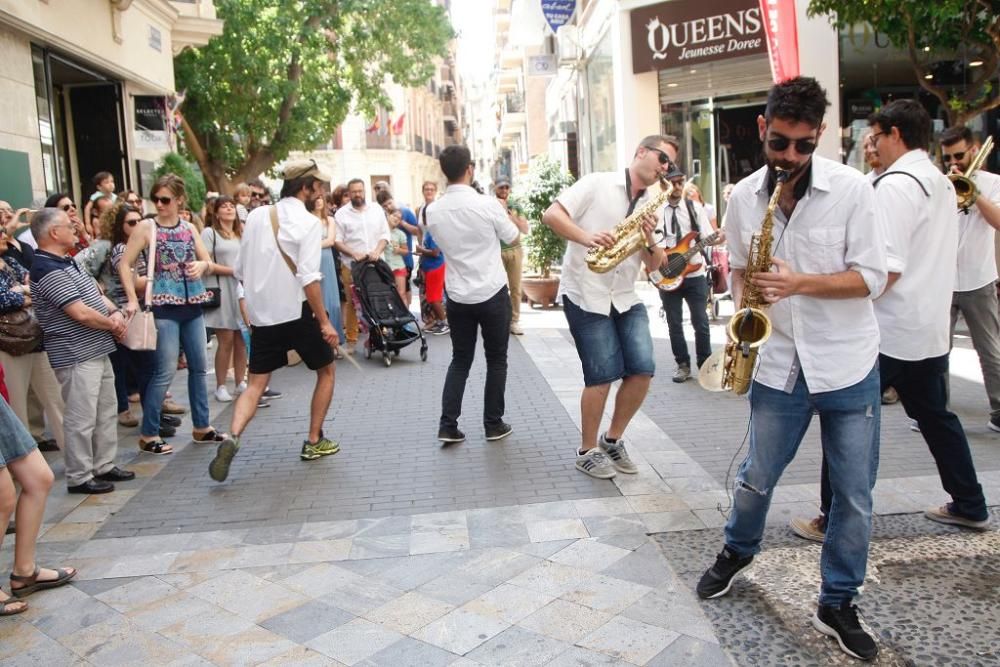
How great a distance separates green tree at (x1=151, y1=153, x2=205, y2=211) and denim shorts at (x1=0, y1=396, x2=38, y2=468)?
9727 millimetres

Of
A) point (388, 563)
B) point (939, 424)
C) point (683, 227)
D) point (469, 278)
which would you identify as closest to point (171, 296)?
point (469, 278)

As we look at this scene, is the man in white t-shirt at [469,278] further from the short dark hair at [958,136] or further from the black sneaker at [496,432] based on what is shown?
the short dark hair at [958,136]

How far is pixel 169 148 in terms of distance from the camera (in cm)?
1341

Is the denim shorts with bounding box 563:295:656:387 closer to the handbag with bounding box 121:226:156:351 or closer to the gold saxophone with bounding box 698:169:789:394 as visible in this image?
the gold saxophone with bounding box 698:169:789:394

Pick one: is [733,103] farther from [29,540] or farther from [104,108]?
[29,540]

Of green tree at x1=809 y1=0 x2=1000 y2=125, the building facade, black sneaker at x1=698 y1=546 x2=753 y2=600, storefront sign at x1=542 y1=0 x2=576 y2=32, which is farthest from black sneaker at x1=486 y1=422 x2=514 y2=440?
storefront sign at x1=542 y1=0 x2=576 y2=32

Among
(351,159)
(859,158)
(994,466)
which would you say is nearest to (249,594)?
(994,466)

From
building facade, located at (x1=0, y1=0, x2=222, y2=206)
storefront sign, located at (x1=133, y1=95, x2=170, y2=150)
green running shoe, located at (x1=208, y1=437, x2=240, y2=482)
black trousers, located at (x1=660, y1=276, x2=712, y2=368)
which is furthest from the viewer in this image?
storefront sign, located at (x1=133, y1=95, x2=170, y2=150)

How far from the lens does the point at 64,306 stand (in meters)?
5.04

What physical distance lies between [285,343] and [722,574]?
10.6 feet

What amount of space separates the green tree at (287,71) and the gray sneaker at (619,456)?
1470 centimetres

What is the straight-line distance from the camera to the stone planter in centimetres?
1352

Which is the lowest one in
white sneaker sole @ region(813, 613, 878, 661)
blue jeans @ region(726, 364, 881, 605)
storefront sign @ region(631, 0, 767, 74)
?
white sneaker sole @ region(813, 613, 878, 661)

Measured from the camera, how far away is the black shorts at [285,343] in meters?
5.56
